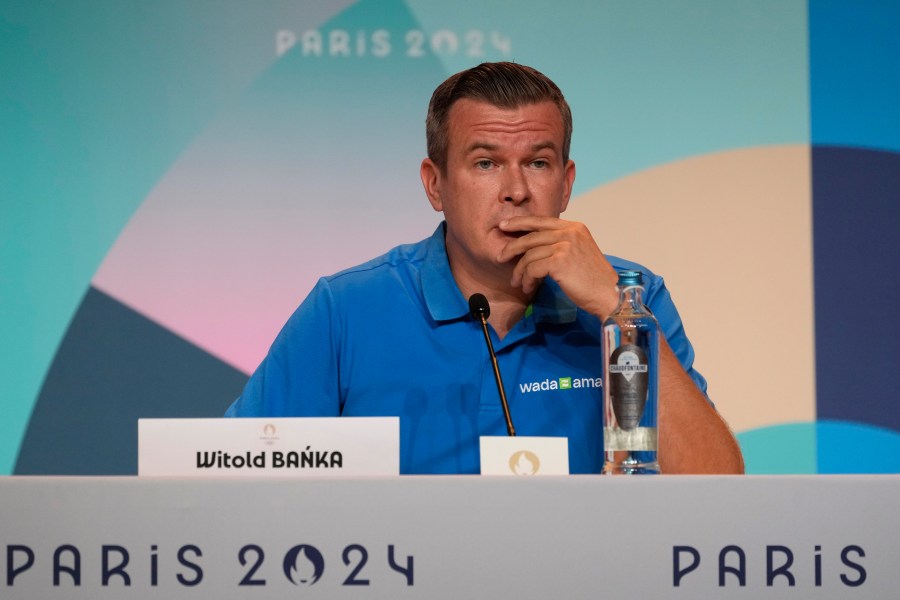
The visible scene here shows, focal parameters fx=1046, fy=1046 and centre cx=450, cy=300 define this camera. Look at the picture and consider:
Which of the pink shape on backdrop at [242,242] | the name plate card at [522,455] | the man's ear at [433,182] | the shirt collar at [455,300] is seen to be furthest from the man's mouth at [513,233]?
the pink shape on backdrop at [242,242]

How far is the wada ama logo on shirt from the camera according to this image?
189cm

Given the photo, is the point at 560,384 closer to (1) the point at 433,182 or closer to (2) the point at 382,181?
(1) the point at 433,182

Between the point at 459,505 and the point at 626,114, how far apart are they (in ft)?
6.62

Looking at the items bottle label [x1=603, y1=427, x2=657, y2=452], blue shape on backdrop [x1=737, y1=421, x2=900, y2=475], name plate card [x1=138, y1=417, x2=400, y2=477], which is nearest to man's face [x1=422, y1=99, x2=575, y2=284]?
bottle label [x1=603, y1=427, x2=657, y2=452]

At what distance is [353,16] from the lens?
9.38 feet

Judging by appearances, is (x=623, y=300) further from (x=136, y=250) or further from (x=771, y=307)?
(x=136, y=250)

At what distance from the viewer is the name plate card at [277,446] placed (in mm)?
1271

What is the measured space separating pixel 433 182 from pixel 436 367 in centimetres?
43

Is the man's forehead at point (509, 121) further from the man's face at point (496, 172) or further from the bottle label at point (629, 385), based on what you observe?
the bottle label at point (629, 385)

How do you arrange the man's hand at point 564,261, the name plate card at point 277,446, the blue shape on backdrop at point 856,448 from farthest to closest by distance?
the blue shape on backdrop at point 856,448 → the man's hand at point 564,261 → the name plate card at point 277,446

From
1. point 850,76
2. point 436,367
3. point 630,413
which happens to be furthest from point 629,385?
point 850,76

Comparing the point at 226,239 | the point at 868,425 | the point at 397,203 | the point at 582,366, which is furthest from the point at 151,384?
the point at 868,425

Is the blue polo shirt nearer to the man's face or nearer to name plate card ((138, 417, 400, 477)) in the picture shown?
the man's face

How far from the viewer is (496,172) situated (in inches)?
77.0
